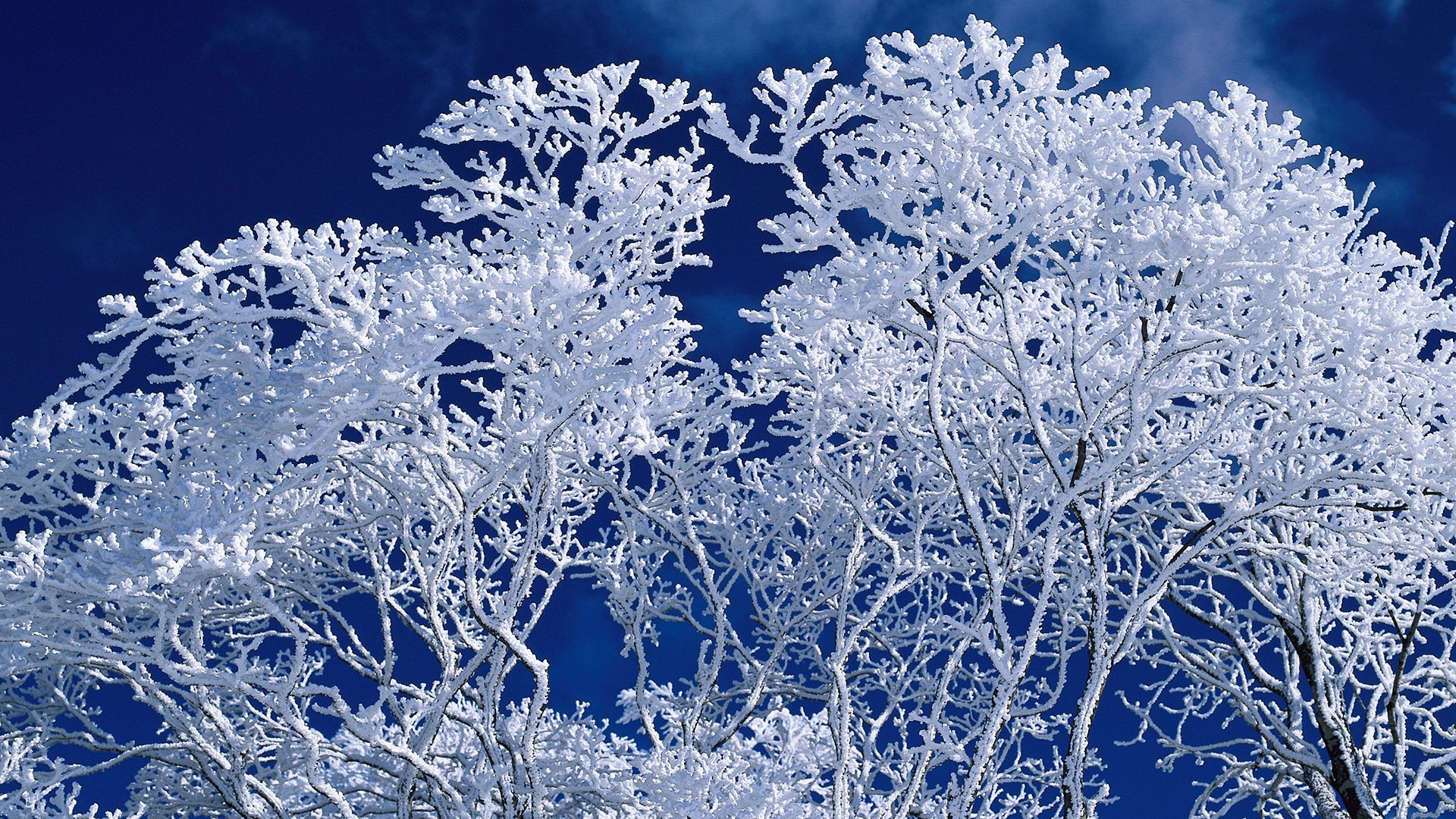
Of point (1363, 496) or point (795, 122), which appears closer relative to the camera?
point (795, 122)

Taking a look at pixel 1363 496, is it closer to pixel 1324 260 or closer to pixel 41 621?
pixel 1324 260

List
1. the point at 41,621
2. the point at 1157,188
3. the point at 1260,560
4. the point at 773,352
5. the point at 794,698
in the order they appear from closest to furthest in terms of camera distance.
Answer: the point at 41,621
the point at 1157,188
the point at 773,352
the point at 1260,560
the point at 794,698

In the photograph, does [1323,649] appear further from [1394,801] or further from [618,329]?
[618,329]

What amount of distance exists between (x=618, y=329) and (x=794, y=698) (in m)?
7.96

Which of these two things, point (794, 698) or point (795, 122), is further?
point (794, 698)

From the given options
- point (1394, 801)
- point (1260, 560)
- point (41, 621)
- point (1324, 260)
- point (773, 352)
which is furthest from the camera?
point (1260, 560)

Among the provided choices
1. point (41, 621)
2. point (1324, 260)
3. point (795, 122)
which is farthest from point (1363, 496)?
point (41, 621)

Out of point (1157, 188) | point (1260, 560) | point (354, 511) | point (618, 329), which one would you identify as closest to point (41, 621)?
point (354, 511)

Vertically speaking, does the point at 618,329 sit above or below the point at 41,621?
above

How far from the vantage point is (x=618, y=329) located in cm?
905

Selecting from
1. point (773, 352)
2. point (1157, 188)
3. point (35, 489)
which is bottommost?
point (35, 489)

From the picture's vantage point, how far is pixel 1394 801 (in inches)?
461

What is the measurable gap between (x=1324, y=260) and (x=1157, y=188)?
1.86m

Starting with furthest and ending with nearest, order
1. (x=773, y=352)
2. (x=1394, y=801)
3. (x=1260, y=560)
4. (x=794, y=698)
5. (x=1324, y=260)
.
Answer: (x=794, y=698) < (x=1260, y=560) < (x=1394, y=801) < (x=773, y=352) < (x=1324, y=260)
